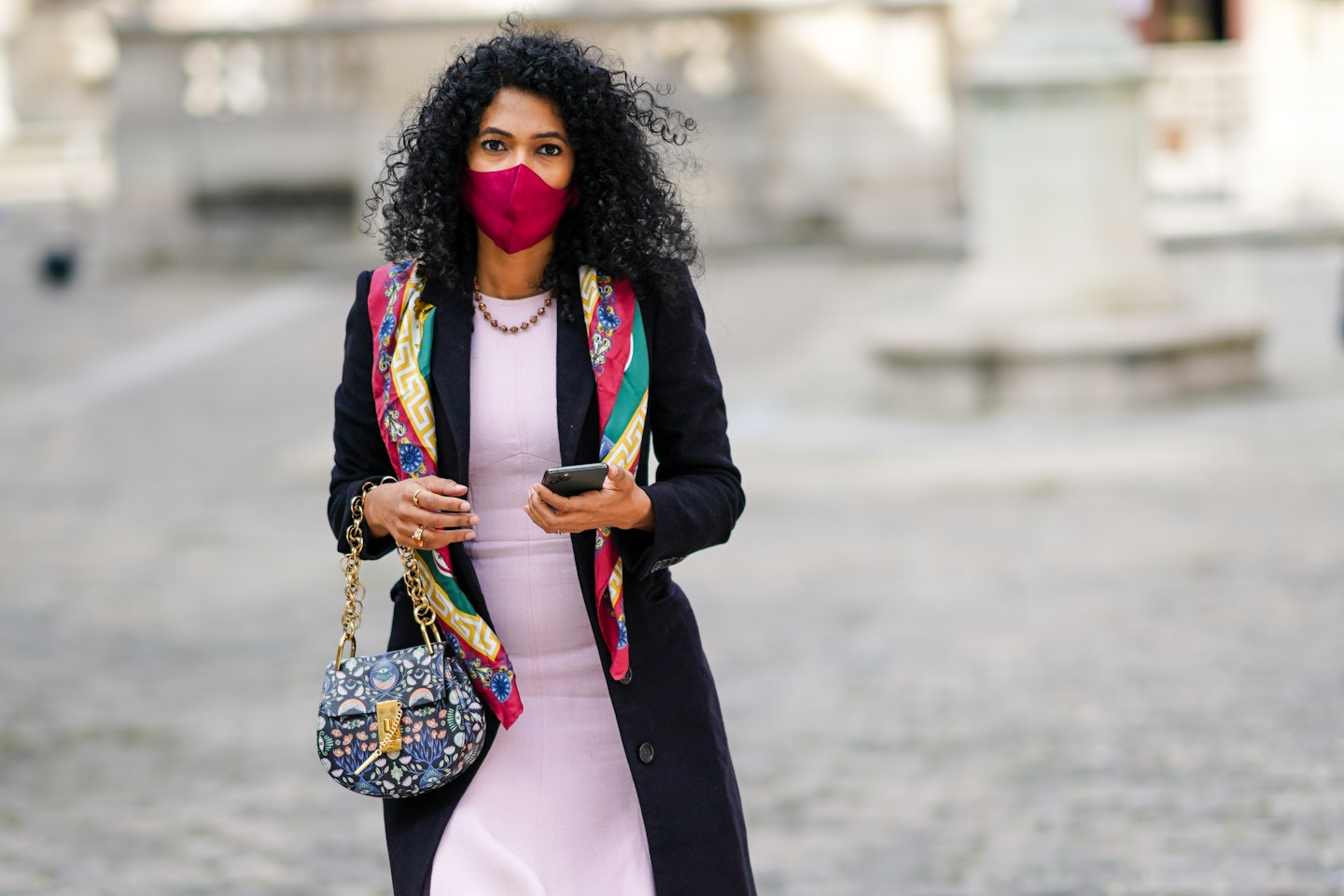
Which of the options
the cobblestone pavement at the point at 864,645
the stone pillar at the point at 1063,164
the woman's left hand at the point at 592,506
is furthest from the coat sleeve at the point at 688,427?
the stone pillar at the point at 1063,164

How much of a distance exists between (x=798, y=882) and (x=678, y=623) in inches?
83.7

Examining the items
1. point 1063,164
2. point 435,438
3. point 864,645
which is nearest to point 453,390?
point 435,438

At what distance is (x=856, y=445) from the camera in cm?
1106

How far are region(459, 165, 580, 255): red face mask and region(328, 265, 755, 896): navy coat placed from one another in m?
0.09

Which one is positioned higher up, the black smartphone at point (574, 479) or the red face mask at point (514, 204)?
the red face mask at point (514, 204)

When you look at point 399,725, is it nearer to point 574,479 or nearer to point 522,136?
point 574,479

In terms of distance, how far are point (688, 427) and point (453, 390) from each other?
332 mm

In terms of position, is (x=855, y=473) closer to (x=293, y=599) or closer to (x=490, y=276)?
(x=293, y=599)

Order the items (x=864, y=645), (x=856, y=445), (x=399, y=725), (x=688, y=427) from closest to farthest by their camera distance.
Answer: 1. (x=399, y=725)
2. (x=688, y=427)
3. (x=864, y=645)
4. (x=856, y=445)

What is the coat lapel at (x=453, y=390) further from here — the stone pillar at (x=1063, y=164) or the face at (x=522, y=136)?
the stone pillar at (x=1063, y=164)

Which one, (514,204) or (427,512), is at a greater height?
(514,204)

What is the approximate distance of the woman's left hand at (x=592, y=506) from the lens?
2.70 meters

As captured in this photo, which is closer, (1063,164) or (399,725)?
(399,725)

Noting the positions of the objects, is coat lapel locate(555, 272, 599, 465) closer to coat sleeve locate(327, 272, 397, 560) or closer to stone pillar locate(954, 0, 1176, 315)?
coat sleeve locate(327, 272, 397, 560)
